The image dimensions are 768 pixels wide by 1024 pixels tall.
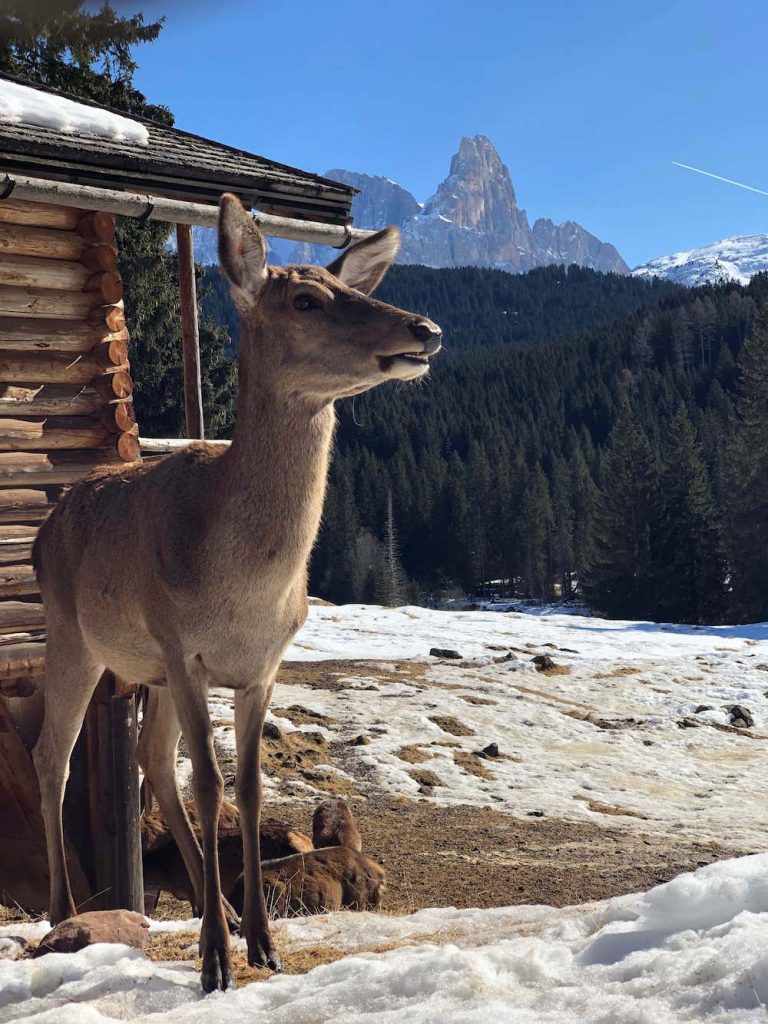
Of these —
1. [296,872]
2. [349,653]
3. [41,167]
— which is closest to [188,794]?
[296,872]

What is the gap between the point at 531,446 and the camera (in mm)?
117250

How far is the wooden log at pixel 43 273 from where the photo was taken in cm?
784

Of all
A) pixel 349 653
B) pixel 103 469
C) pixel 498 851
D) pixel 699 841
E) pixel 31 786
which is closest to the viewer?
pixel 103 469

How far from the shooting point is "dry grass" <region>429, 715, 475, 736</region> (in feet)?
42.9

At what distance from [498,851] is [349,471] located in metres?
91.6

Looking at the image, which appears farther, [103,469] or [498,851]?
[498,851]

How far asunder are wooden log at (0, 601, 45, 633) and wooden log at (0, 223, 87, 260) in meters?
2.60

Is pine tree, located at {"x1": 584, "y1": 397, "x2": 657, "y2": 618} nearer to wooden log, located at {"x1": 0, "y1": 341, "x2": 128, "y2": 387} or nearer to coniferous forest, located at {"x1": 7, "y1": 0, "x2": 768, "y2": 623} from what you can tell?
coniferous forest, located at {"x1": 7, "y1": 0, "x2": 768, "y2": 623}

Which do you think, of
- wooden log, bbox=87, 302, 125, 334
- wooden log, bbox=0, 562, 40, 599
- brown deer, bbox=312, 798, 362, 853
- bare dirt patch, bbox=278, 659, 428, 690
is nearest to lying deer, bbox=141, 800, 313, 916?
brown deer, bbox=312, 798, 362, 853

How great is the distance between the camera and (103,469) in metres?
6.07

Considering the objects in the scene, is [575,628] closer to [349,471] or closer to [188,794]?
[188,794]

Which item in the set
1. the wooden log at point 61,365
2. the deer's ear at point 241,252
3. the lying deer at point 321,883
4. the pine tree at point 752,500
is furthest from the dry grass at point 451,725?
the pine tree at point 752,500

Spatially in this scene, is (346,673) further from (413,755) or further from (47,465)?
(47,465)

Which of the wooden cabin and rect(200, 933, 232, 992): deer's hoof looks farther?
the wooden cabin
